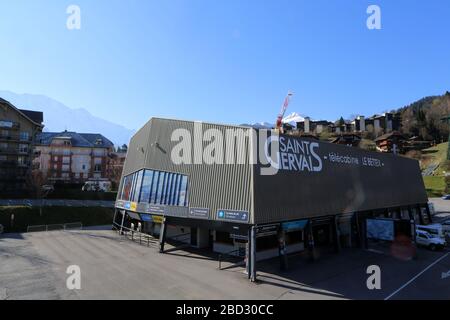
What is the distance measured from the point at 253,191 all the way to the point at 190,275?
710 centimetres

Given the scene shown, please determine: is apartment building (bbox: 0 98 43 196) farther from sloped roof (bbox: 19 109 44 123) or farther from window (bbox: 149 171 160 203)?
window (bbox: 149 171 160 203)

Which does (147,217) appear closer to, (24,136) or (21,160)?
(21,160)

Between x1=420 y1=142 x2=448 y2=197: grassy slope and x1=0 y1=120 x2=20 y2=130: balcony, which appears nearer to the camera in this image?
x1=0 y1=120 x2=20 y2=130: balcony

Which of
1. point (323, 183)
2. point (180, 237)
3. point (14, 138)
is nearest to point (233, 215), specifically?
point (323, 183)

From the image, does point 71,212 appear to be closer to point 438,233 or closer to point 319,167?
point 319,167

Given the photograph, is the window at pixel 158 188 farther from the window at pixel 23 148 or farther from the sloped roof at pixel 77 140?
the sloped roof at pixel 77 140

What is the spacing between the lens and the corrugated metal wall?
24.4m

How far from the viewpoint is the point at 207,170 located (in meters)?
26.9

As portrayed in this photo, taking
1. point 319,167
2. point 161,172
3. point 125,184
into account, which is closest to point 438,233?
point 319,167

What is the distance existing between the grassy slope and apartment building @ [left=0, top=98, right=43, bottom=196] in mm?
88795

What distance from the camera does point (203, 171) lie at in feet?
89.0

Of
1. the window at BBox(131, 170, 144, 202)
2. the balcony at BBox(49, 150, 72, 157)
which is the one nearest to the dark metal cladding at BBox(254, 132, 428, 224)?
the window at BBox(131, 170, 144, 202)

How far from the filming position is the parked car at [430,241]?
3216 centimetres
